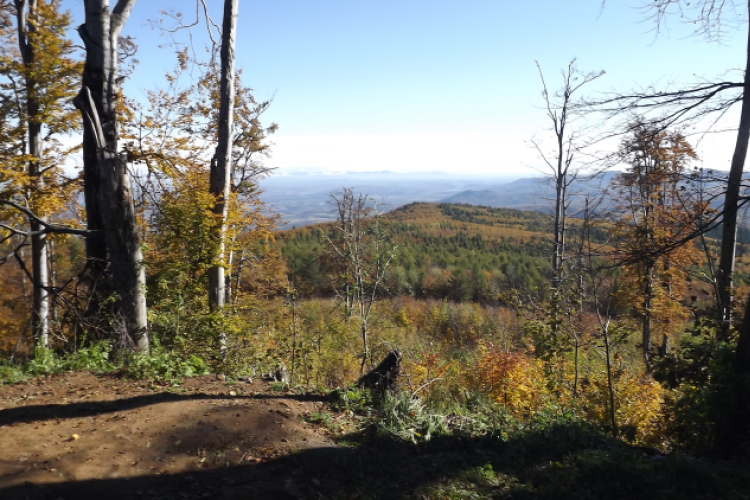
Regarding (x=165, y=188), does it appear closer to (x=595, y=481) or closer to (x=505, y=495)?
(x=505, y=495)

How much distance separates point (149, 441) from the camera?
12.1 feet

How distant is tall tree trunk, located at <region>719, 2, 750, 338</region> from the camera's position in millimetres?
5129

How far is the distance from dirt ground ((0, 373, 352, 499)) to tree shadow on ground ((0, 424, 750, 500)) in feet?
0.05

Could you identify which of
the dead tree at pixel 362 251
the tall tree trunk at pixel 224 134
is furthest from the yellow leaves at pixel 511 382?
the tall tree trunk at pixel 224 134

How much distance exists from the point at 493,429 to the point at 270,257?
15.5m

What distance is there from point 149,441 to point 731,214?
675 cm

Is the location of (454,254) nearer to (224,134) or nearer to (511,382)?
(511,382)

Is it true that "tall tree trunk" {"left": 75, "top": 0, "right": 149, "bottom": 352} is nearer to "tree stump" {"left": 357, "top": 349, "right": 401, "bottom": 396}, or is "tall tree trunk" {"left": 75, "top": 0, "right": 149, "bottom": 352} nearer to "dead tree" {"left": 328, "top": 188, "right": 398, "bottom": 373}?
"tree stump" {"left": 357, "top": 349, "right": 401, "bottom": 396}

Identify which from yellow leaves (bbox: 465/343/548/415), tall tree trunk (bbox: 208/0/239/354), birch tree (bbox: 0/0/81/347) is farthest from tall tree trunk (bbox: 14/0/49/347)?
yellow leaves (bbox: 465/343/548/415)

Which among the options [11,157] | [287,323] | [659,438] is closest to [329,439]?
[659,438]

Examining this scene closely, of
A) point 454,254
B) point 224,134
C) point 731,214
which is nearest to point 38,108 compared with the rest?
point 224,134

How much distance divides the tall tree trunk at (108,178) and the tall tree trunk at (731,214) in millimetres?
7296

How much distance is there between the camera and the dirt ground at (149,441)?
3.13 metres

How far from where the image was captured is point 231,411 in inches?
172
